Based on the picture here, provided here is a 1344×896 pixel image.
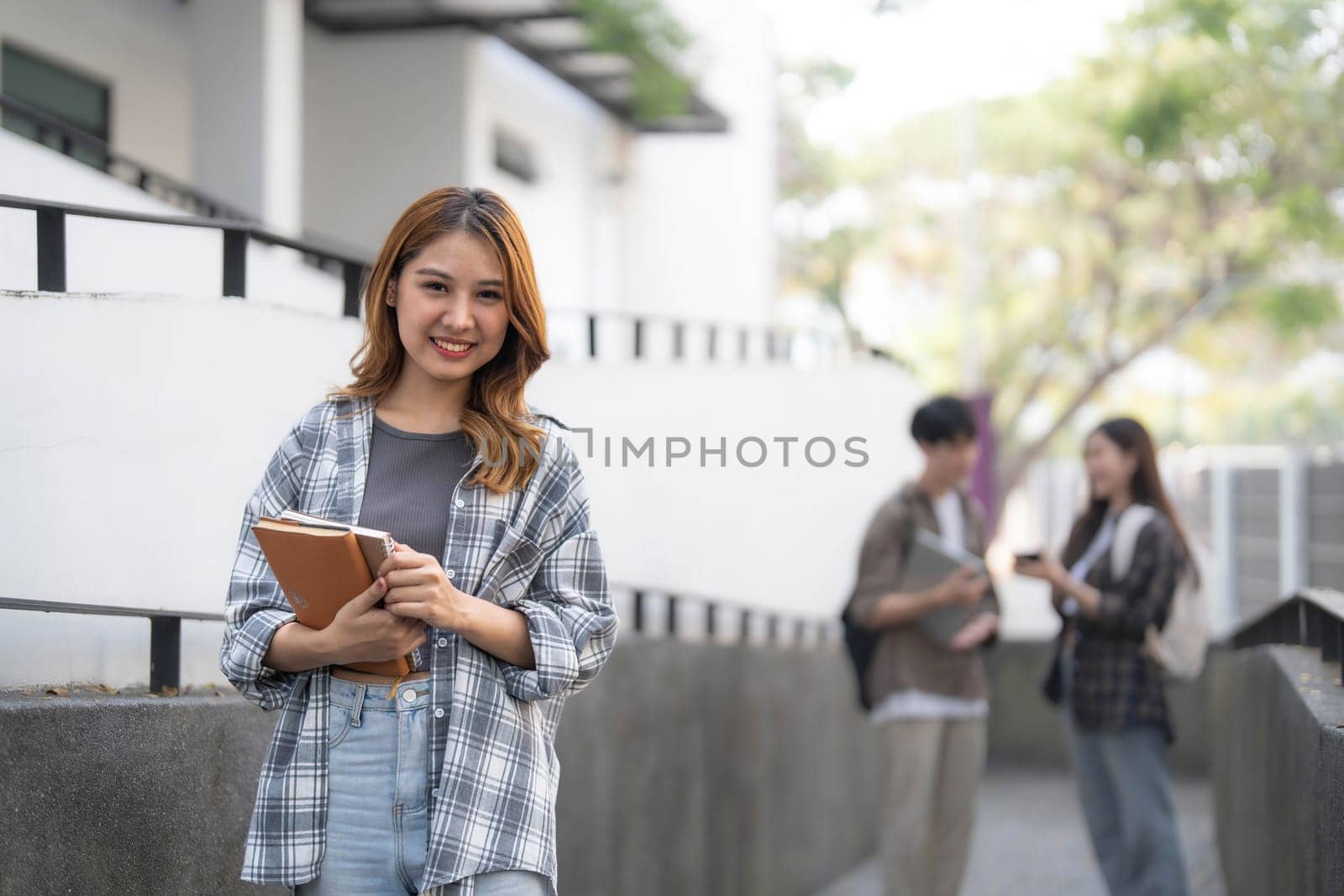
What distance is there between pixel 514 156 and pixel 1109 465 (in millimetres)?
7254

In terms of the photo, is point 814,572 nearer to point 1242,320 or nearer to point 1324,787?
point 1324,787

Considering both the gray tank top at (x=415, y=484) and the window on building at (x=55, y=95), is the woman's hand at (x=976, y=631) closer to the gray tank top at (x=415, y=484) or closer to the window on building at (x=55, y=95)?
the gray tank top at (x=415, y=484)

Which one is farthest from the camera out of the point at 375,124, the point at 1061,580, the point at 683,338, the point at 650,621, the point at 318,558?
the point at 375,124

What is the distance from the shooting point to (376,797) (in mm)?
2297

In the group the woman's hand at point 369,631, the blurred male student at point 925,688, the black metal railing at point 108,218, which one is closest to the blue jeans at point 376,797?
the woman's hand at point 369,631

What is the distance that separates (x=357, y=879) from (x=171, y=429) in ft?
5.34

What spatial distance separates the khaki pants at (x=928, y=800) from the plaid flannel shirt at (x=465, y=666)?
3049 millimetres

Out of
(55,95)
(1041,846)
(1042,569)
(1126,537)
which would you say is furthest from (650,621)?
(55,95)

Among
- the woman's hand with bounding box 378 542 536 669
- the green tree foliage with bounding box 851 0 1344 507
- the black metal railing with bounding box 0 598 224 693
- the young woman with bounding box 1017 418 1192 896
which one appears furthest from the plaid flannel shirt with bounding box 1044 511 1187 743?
the green tree foliage with bounding box 851 0 1344 507

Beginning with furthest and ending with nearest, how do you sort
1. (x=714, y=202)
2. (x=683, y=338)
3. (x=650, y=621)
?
(x=714, y=202) → (x=650, y=621) → (x=683, y=338)

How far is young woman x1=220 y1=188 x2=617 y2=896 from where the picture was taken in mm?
2285

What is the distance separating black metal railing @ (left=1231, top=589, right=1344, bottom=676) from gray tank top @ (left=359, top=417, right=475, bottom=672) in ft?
7.90

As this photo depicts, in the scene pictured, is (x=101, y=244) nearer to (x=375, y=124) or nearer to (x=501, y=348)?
(x=501, y=348)

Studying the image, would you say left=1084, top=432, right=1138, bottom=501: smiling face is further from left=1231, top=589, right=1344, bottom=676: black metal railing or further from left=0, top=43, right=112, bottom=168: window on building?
left=0, top=43, right=112, bottom=168: window on building
